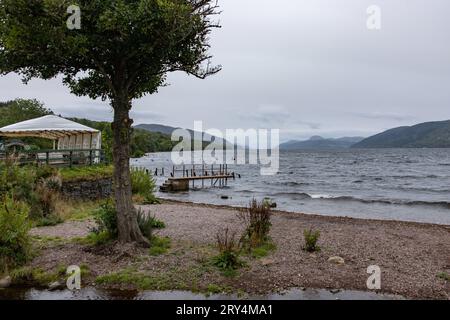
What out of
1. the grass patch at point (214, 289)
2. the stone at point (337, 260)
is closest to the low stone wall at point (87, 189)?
the grass patch at point (214, 289)

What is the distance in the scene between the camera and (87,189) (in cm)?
1989

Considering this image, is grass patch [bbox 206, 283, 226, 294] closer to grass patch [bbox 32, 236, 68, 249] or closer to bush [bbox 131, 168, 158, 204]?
grass patch [bbox 32, 236, 68, 249]

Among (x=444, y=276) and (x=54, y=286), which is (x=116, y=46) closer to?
(x=54, y=286)

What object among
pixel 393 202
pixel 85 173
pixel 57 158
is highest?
pixel 57 158

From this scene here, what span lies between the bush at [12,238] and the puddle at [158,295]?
140 cm

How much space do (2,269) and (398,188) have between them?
44146mm

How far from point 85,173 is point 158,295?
46.0 ft

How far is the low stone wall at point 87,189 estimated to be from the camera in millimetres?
18600

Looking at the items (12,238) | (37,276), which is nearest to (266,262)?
(37,276)

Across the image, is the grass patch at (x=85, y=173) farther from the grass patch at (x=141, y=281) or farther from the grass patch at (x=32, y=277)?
the grass patch at (x=141, y=281)

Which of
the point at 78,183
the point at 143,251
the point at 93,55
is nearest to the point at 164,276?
the point at 143,251

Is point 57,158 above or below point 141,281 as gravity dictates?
above

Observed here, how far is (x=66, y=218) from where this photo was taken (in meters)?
15.5

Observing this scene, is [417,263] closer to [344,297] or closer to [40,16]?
[344,297]
